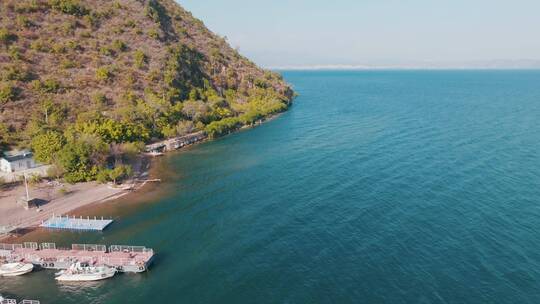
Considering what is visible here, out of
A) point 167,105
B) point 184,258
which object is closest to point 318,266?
point 184,258

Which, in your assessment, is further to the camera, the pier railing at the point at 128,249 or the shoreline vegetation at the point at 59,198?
the shoreline vegetation at the point at 59,198

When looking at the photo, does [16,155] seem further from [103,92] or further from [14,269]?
[103,92]

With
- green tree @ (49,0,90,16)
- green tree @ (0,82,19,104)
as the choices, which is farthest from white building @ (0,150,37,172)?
green tree @ (49,0,90,16)

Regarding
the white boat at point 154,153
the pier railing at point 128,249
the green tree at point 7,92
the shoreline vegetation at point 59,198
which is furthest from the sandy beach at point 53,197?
the green tree at point 7,92

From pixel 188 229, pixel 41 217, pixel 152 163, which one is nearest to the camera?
pixel 188 229

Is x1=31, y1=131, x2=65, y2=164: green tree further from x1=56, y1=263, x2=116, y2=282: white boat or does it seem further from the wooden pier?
x1=56, y1=263, x2=116, y2=282: white boat

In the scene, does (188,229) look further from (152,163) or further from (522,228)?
(522,228)

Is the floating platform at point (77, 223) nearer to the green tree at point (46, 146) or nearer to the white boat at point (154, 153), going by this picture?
the green tree at point (46, 146)
